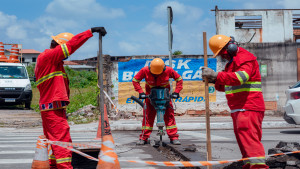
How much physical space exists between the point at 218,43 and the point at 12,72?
1545cm

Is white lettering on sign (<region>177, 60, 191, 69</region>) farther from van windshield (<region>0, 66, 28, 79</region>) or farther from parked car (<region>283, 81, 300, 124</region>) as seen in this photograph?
van windshield (<region>0, 66, 28, 79</region>)

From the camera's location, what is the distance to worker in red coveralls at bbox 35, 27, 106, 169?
15.0 feet

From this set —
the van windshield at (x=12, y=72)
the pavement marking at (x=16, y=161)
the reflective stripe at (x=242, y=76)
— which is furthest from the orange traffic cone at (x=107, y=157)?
→ the van windshield at (x=12, y=72)

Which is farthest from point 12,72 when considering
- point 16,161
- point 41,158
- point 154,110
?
point 41,158

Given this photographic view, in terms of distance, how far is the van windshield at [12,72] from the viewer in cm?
1800

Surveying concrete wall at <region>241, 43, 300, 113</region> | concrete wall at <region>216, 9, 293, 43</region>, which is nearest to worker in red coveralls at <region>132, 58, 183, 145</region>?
concrete wall at <region>241, 43, 300, 113</region>

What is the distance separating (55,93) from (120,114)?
34.0 ft

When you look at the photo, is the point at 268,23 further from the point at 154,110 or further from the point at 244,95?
the point at 244,95

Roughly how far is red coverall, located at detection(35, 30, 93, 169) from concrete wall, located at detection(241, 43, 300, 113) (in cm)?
1259

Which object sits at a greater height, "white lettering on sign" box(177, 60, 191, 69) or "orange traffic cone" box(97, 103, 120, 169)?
"white lettering on sign" box(177, 60, 191, 69)

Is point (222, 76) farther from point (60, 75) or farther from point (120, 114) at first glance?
point (120, 114)

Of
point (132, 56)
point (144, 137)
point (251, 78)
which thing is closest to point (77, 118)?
point (132, 56)

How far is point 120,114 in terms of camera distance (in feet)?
49.4

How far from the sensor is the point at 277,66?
16312mm
